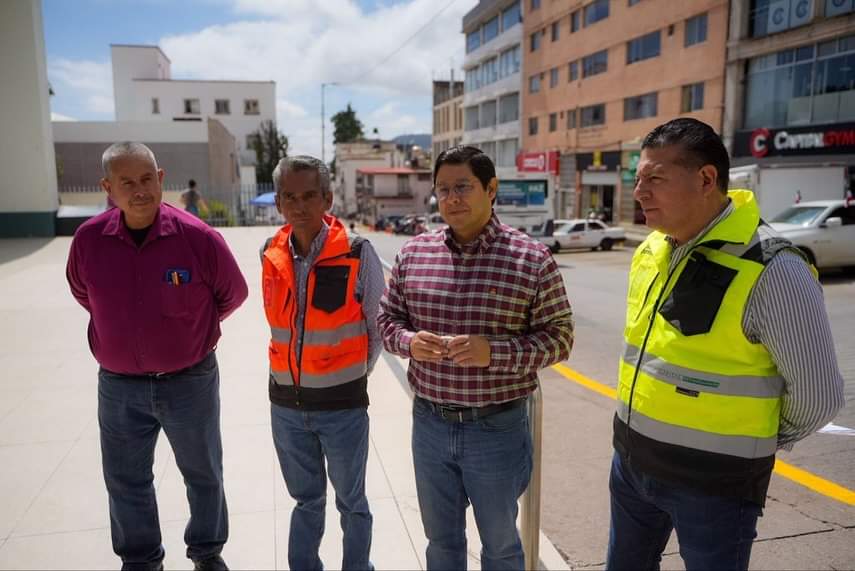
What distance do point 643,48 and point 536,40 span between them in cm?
1120

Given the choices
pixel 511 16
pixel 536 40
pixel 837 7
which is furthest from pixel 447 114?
pixel 837 7

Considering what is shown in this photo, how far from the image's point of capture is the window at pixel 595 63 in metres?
30.5

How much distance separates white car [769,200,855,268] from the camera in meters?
12.4

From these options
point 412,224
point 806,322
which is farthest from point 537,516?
point 412,224

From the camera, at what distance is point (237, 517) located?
3.25 metres

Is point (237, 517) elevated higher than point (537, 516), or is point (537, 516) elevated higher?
point (537, 516)

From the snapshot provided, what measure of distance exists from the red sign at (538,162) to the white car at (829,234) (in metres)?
22.9

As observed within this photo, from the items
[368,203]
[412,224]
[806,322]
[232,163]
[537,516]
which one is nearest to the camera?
[806,322]

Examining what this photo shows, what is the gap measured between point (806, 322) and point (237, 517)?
2.89 m

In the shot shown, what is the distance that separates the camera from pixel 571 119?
1335 inches

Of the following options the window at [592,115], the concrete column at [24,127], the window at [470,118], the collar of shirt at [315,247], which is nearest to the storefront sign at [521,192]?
the window at [592,115]

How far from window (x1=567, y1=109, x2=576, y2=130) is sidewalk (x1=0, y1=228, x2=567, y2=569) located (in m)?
30.4

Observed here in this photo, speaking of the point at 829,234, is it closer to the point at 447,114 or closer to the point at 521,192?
the point at 521,192

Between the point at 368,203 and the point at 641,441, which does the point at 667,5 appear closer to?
the point at 641,441
